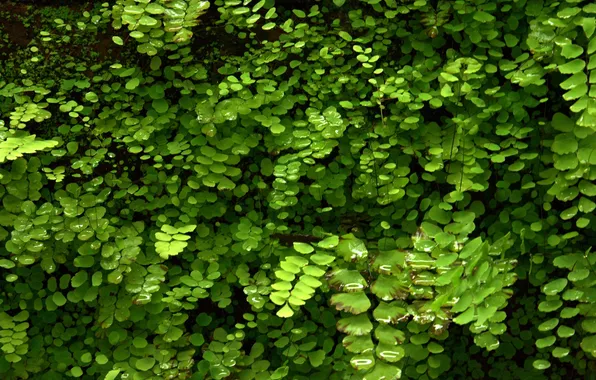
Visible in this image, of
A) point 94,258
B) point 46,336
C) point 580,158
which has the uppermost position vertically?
point 580,158

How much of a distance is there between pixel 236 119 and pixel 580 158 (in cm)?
175

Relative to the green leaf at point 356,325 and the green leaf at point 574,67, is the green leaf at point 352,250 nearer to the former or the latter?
the green leaf at point 356,325

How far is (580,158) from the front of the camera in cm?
278

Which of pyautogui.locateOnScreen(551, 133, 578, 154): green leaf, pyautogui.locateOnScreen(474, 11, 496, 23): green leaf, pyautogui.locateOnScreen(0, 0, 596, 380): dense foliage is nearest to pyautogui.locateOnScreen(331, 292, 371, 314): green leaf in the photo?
pyautogui.locateOnScreen(0, 0, 596, 380): dense foliage

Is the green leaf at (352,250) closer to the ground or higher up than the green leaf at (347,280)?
higher up

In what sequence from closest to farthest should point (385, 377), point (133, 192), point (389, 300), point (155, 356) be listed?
1. point (385, 377)
2. point (389, 300)
3. point (155, 356)
4. point (133, 192)

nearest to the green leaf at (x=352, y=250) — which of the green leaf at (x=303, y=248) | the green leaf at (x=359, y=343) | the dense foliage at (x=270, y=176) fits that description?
the dense foliage at (x=270, y=176)

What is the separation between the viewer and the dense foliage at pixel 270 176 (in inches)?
120

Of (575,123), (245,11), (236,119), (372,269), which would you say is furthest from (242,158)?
(575,123)

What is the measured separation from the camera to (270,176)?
11.4ft

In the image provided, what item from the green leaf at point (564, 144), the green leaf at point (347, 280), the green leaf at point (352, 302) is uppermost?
the green leaf at point (564, 144)

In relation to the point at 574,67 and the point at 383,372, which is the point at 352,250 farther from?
the point at 574,67

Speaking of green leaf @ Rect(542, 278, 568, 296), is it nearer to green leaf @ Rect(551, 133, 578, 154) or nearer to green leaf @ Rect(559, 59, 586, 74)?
green leaf @ Rect(551, 133, 578, 154)

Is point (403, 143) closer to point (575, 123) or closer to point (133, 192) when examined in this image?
point (575, 123)
